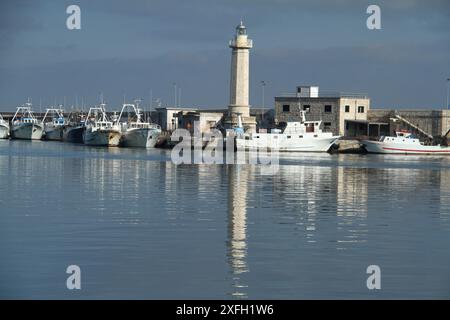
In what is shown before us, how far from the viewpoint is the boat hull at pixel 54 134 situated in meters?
115

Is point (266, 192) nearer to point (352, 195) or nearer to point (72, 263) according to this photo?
point (352, 195)

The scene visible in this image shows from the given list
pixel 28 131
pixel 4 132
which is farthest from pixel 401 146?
pixel 4 132

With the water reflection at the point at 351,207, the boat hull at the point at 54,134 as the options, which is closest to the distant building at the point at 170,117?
the boat hull at the point at 54,134

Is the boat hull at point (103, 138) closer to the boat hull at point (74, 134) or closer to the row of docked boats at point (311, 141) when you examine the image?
the boat hull at point (74, 134)

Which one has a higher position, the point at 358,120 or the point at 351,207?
the point at 358,120

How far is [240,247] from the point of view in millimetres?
18172

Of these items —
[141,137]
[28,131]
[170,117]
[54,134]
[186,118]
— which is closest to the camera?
[141,137]

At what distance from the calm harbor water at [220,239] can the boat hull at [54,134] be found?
8148 centimetres

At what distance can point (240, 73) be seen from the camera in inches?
2980

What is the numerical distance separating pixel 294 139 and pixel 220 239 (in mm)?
57687

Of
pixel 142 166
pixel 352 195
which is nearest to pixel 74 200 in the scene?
pixel 352 195

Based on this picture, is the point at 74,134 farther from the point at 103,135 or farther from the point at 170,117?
the point at 103,135

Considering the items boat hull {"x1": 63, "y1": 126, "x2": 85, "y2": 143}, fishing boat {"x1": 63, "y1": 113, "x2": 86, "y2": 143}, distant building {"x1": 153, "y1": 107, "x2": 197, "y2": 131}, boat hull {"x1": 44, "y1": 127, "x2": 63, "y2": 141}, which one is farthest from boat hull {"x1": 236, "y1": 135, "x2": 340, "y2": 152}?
boat hull {"x1": 44, "y1": 127, "x2": 63, "y2": 141}
